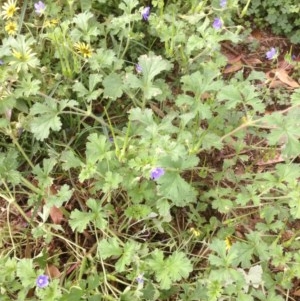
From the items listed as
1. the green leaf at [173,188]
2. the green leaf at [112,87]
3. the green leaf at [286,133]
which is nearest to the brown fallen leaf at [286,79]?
the green leaf at [286,133]

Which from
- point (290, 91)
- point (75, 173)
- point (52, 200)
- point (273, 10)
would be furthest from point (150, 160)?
point (273, 10)

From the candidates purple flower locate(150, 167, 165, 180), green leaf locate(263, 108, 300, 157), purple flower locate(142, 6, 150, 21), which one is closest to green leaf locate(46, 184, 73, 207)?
purple flower locate(150, 167, 165, 180)

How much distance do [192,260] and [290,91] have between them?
1139 millimetres

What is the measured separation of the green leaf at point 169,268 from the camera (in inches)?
74.5

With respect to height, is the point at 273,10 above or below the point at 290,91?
above

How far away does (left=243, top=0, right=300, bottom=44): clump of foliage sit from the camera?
289 cm

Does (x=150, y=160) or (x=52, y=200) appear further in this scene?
(x=52, y=200)

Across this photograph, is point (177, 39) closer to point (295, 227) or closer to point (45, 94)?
point (45, 94)

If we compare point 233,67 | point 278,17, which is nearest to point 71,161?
point 233,67

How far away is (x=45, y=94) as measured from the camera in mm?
2402

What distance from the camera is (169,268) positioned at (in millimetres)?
1915

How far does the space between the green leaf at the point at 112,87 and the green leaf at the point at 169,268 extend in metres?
0.74

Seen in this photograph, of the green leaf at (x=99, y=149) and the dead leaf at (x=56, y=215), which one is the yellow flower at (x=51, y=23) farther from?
the dead leaf at (x=56, y=215)

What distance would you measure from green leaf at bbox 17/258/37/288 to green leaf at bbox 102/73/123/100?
0.80m
